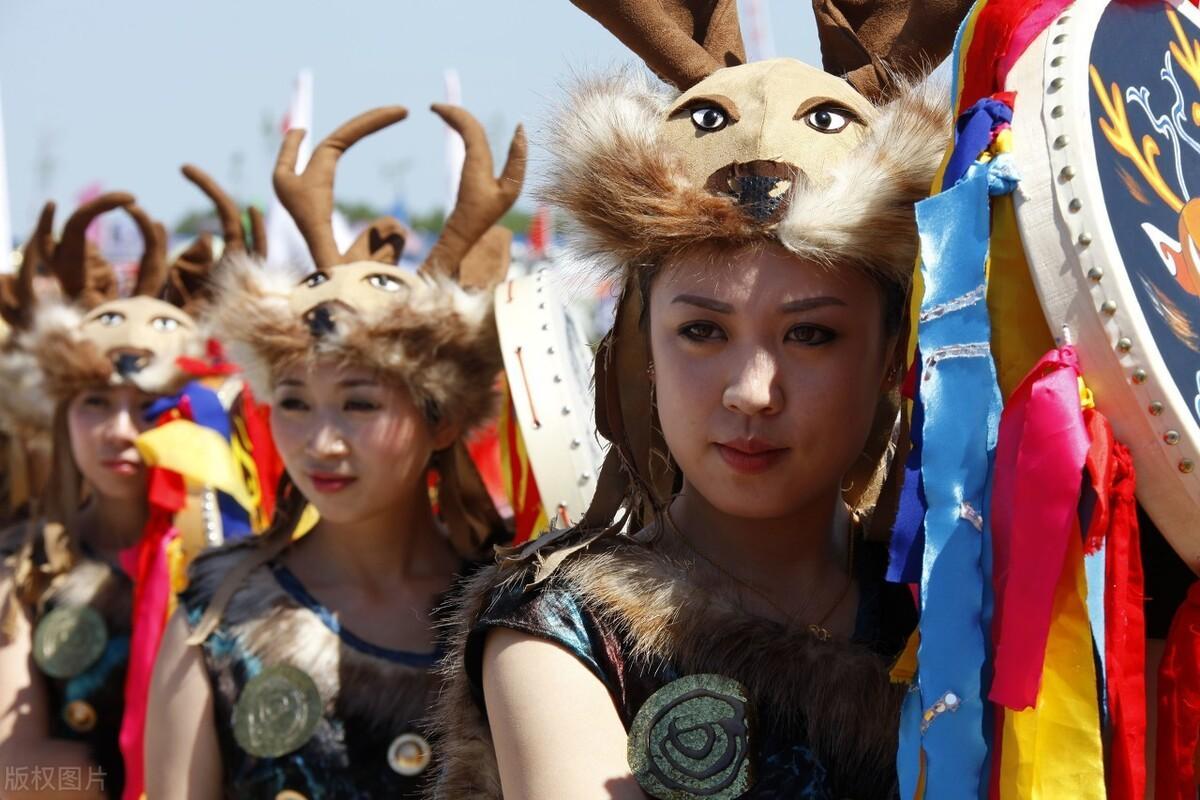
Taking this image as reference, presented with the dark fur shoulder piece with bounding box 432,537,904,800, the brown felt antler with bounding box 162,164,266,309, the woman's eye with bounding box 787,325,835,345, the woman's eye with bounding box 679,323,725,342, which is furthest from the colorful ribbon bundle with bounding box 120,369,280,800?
the woman's eye with bounding box 787,325,835,345

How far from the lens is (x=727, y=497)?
2.07 m

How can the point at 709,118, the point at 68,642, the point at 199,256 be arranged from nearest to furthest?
the point at 709,118 < the point at 68,642 < the point at 199,256

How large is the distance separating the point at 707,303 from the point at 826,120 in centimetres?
34

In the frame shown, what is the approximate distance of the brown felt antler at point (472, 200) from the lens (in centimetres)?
392

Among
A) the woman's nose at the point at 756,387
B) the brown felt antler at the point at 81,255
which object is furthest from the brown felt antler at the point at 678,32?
the brown felt antler at the point at 81,255

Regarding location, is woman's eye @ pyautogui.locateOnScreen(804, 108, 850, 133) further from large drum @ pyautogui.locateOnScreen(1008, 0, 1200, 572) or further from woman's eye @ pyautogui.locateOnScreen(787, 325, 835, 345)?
large drum @ pyautogui.locateOnScreen(1008, 0, 1200, 572)

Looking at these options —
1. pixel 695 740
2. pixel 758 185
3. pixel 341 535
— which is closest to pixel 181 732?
pixel 341 535

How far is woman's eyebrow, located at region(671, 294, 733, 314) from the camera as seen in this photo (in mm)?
2027

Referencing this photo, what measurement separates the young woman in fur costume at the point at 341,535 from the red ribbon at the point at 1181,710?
176cm

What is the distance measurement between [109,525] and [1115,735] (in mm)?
3774

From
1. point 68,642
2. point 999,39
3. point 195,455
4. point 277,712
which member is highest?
point 999,39

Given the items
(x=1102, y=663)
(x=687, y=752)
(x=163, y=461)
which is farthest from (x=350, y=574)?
(x=1102, y=663)

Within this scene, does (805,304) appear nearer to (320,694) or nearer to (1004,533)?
(1004,533)

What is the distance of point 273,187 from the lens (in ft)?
13.5
